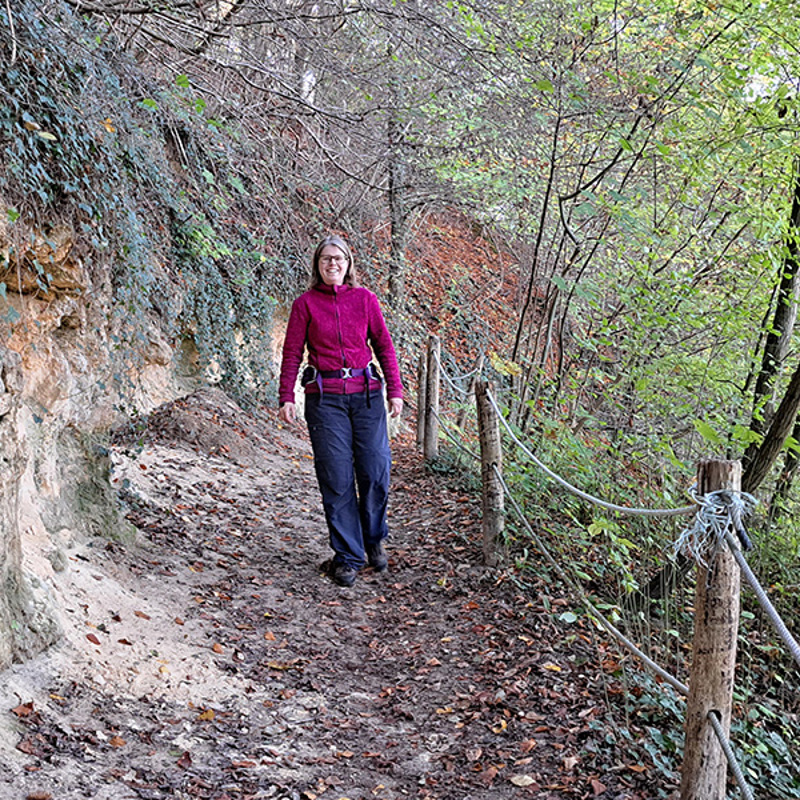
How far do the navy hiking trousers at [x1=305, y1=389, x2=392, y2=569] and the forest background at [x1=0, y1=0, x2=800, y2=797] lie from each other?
1.05m

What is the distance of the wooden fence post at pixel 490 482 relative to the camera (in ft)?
17.0

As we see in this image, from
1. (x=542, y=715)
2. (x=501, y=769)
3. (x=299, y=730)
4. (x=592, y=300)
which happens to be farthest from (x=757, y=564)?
(x=299, y=730)

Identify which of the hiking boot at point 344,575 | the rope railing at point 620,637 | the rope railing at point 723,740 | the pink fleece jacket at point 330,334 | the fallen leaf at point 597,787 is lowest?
the hiking boot at point 344,575

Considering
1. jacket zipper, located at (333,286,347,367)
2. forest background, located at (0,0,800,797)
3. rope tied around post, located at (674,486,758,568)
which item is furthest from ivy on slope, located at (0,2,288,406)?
rope tied around post, located at (674,486,758,568)

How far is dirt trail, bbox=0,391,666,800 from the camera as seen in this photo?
296 centimetres

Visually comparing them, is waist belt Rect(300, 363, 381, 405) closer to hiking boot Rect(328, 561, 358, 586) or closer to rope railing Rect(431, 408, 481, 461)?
hiking boot Rect(328, 561, 358, 586)

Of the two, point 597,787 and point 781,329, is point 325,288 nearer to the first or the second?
point 781,329

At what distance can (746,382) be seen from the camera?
628 centimetres

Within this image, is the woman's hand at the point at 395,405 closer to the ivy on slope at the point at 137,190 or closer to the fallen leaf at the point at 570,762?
the ivy on slope at the point at 137,190

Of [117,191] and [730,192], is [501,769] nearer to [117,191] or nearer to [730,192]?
[117,191]

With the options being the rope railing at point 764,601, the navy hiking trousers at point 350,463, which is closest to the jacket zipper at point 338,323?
the navy hiking trousers at point 350,463

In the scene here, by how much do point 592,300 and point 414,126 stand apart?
528 centimetres

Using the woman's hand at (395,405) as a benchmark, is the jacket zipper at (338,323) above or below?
above

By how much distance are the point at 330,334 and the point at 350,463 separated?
35.8 inches
